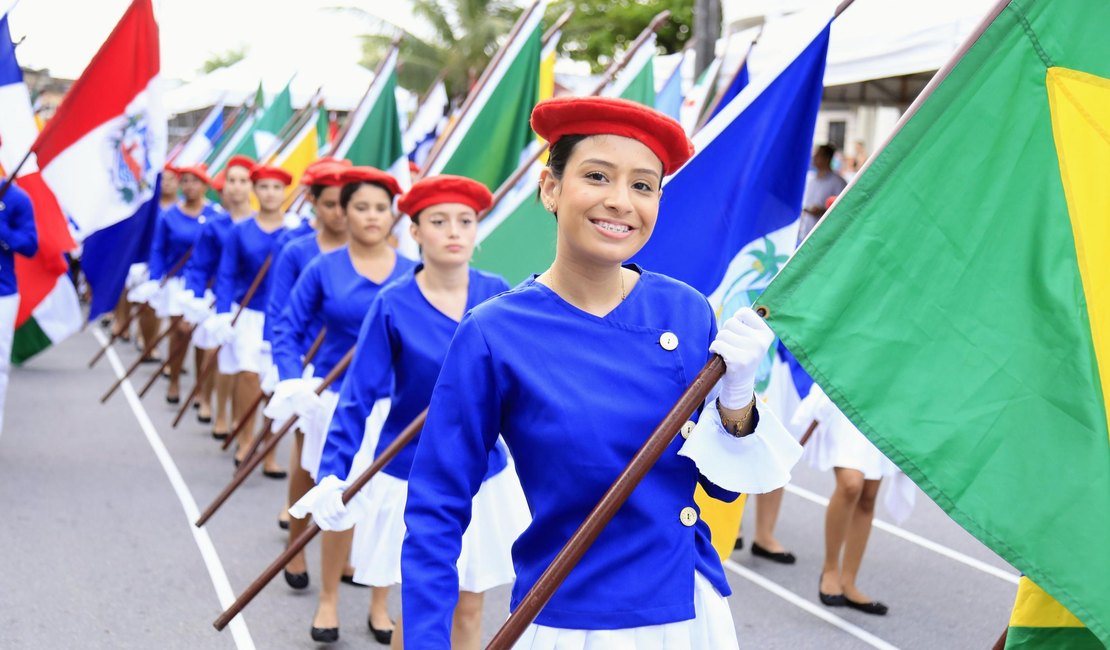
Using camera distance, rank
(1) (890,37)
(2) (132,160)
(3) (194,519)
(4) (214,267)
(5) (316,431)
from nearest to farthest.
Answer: (5) (316,431) → (3) (194,519) → (2) (132,160) → (1) (890,37) → (4) (214,267)

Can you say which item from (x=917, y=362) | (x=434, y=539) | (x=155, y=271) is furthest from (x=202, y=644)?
(x=155, y=271)

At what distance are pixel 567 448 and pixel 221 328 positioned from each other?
706cm

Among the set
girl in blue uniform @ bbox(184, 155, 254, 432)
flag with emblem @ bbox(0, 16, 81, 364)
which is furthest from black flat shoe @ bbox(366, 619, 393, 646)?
girl in blue uniform @ bbox(184, 155, 254, 432)

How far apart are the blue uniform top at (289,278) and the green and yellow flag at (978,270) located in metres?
4.08

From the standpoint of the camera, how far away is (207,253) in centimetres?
1045

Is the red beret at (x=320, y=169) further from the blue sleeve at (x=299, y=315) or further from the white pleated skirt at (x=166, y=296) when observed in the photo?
the white pleated skirt at (x=166, y=296)

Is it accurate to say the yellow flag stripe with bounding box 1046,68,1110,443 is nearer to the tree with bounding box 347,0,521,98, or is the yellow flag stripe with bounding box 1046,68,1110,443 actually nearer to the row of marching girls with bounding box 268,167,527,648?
the row of marching girls with bounding box 268,167,527,648

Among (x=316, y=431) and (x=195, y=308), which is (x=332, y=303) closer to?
(x=316, y=431)

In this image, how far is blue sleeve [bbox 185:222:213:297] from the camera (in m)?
10.4

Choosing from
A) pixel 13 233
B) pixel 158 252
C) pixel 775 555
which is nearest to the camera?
pixel 775 555

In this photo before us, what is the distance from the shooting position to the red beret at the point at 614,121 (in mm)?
2498

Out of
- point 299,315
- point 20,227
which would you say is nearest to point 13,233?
point 20,227

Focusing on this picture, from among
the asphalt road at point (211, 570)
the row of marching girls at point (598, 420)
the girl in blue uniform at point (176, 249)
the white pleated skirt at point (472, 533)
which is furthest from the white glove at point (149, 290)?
the row of marching girls at point (598, 420)

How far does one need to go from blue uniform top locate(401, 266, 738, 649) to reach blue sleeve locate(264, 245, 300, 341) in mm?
4027
